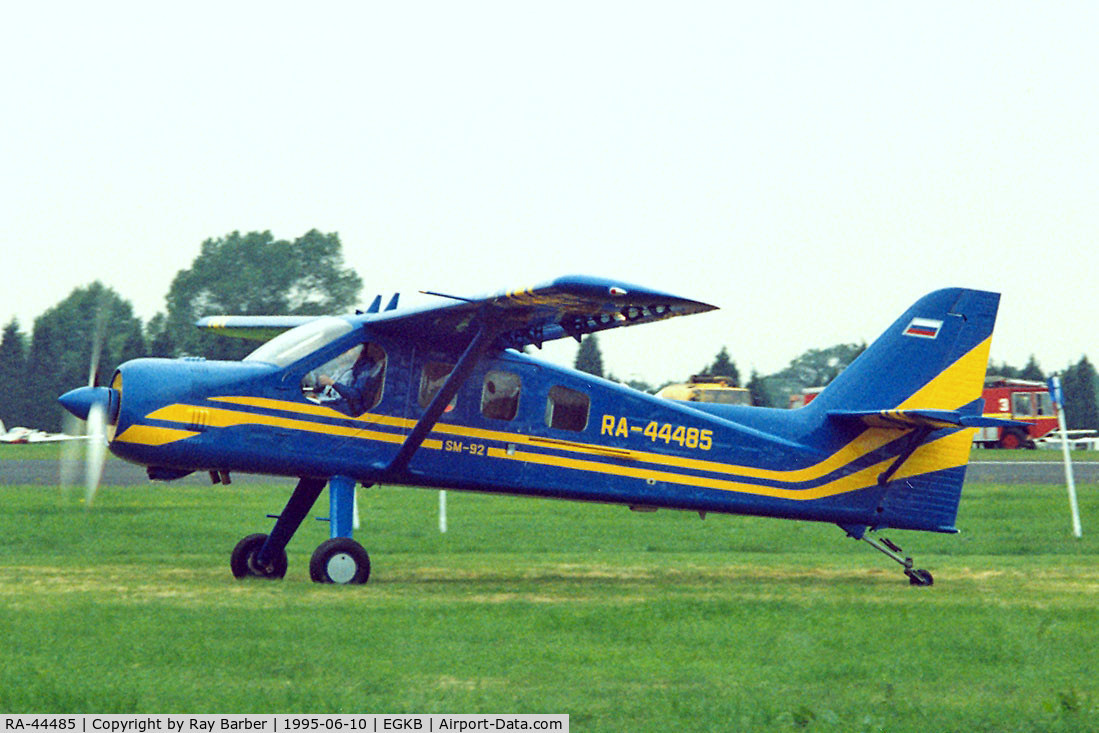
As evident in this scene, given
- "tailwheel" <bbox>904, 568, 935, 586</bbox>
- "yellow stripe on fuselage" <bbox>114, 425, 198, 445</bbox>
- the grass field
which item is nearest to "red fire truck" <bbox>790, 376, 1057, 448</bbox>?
the grass field

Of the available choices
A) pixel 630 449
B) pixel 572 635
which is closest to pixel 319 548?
pixel 630 449

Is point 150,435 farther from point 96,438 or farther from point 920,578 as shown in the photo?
point 920,578

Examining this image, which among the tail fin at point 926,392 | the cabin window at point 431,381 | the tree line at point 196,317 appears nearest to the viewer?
the cabin window at point 431,381

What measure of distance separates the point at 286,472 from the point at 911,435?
6.99 meters

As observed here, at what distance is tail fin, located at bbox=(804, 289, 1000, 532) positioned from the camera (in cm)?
1545

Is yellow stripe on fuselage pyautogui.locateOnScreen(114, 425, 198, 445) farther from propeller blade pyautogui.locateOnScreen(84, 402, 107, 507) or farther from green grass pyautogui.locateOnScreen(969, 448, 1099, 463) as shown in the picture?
green grass pyautogui.locateOnScreen(969, 448, 1099, 463)

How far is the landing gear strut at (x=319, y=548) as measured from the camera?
1315 cm

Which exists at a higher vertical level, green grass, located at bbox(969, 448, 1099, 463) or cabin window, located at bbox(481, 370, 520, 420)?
cabin window, located at bbox(481, 370, 520, 420)

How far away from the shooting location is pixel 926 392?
1545cm

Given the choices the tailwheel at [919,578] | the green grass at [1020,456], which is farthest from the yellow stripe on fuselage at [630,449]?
the green grass at [1020,456]

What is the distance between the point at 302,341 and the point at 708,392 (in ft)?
132

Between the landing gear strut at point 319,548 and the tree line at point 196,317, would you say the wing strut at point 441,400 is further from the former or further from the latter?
the tree line at point 196,317

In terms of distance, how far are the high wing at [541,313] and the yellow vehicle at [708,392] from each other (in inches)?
1511

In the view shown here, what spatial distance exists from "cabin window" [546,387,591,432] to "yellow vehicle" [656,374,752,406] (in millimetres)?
37704
